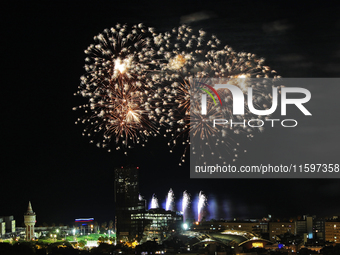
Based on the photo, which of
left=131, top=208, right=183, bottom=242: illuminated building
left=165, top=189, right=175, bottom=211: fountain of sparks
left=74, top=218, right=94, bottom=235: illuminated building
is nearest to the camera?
left=131, top=208, right=183, bottom=242: illuminated building

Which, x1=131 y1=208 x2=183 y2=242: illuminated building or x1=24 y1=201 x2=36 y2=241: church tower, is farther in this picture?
x1=131 y1=208 x2=183 y2=242: illuminated building

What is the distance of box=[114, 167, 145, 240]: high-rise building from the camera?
2598 inches

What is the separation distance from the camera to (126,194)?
67.1 metres

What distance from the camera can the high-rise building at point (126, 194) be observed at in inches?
2598

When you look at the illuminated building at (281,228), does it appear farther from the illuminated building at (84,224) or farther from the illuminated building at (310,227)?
the illuminated building at (84,224)

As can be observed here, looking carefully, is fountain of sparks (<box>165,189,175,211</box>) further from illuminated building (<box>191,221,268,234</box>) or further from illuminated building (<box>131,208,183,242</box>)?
illuminated building (<box>191,221,268,234</box>)

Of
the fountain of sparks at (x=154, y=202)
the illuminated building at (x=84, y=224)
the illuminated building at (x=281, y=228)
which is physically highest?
the fountain of sparks at (x=154, y=202)

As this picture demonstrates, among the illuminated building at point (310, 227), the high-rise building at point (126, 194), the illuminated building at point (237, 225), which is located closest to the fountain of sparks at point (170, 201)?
the high-rise building at point (126, 194)

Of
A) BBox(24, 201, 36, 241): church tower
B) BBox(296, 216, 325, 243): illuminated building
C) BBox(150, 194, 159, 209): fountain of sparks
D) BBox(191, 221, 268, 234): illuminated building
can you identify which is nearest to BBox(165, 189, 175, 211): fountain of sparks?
BBox(150, 194, 159, 209): fountain of sparks

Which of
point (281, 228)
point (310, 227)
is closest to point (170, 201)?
point (281, 228)

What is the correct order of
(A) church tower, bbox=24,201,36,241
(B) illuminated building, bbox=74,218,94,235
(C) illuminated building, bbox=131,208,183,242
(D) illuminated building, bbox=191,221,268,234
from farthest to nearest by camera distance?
(D) illuminated building, bbox=191,221,268,234, (B) illuminated building, bbox=74,218,94,235, (C) illuminated building, bbox=131,208,183,242, (A) church tower, bbox=24,201,36,241

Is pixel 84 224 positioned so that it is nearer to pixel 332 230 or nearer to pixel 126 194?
pixel 126 194

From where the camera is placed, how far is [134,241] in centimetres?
6125

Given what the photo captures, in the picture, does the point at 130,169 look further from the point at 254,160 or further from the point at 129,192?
the point at 254,160
